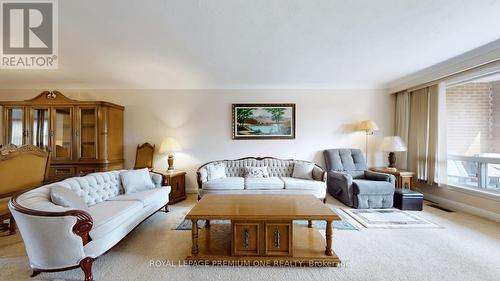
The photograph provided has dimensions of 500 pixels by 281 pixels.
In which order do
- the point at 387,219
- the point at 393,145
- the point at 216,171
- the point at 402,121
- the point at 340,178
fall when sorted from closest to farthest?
the point at 387,219 < the point at 340,178 < the point at 393,145 < the point at 216,171 < the point at 402,121

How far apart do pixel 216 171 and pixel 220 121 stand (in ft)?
4.17

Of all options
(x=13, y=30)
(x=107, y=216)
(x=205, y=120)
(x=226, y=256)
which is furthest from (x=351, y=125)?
(x=13, y=30)

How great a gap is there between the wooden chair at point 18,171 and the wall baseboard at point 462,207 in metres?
7.00

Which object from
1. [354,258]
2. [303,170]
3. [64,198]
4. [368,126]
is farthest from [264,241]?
[368,126]

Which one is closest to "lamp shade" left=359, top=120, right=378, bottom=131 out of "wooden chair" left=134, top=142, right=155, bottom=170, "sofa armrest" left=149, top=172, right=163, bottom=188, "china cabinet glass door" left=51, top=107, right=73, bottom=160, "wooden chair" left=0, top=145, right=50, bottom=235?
"sofa armrest" left=149, top=172, right=163, bottom=188

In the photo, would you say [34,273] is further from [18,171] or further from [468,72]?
[468,72]

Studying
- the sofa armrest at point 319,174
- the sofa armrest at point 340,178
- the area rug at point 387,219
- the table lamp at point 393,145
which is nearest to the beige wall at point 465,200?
the table lamp at point 393,145

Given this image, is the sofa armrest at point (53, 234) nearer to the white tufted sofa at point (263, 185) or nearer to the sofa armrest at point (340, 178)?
the white tufted sofa at point (263, 185)

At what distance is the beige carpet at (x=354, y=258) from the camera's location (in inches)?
75.9

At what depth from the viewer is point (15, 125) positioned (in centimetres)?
417

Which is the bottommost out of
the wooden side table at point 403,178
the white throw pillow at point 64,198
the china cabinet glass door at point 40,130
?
the wooden side table at point 403,178

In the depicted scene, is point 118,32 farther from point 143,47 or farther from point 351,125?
point 351,125

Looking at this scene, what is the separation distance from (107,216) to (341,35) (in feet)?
11.7

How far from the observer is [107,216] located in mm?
2164
